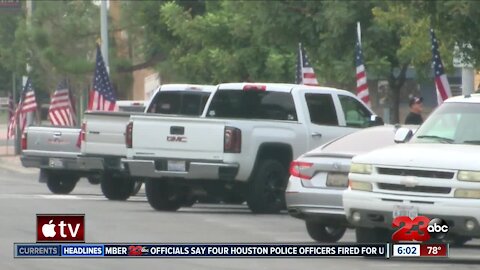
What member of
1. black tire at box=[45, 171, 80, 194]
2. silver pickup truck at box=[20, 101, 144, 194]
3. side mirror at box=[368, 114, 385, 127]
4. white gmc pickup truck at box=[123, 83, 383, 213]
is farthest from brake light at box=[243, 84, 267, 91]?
black tire at box=[45, 171, 80, 194]

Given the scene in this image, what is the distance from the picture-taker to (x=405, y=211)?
1509 centimetres

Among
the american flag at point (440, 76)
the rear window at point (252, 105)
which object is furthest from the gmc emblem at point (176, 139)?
the american flag at point (440, 76)

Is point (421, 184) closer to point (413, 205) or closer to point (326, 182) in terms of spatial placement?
point (413, 205)

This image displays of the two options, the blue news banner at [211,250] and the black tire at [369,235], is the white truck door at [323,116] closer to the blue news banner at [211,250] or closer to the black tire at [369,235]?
the black tire at [369,235]

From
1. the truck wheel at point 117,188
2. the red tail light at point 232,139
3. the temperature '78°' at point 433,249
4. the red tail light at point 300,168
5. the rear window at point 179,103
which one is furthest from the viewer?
the truck wheel at point 117,188

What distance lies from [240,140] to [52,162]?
6.97m

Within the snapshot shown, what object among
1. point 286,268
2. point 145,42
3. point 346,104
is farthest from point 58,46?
point 286,268

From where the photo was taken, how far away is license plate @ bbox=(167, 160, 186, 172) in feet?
76.1

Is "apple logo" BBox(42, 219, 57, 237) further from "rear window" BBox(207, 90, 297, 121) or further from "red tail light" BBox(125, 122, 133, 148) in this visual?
"rear window" BBox(207, 90, 297, 121)

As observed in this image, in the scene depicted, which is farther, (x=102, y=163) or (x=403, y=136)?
(x=102, y=163)

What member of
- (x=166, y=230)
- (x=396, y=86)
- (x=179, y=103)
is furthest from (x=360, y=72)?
(x=166, y=230)

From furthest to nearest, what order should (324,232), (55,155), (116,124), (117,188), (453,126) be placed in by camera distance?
1. (55,155)
2. (117,188)
3. (116,124)
4. (324,232)
5. (453,126)

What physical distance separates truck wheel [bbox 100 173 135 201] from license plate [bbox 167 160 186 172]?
4180 millimetres

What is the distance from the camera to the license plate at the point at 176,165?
2320cm
